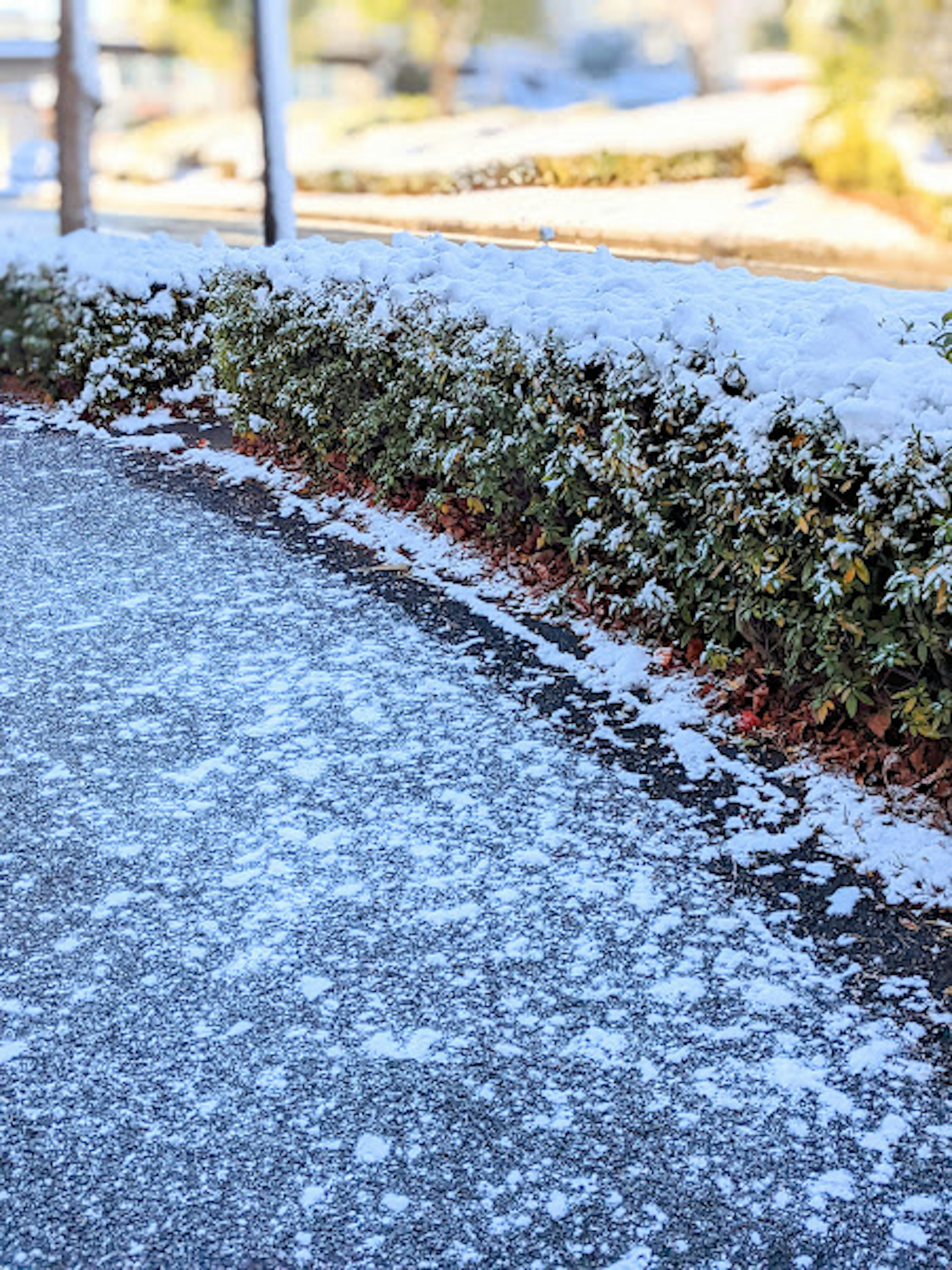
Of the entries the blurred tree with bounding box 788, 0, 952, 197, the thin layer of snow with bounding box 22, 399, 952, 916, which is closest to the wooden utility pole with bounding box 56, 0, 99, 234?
the thin layer of snow with bounding box 22, 399, 952, 916

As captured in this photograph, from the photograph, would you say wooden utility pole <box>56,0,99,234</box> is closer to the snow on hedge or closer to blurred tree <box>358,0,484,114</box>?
the snow on hedge

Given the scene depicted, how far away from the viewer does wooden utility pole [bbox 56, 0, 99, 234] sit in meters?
12.5

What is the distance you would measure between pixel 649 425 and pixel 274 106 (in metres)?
9.14

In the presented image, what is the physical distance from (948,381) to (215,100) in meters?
49.8

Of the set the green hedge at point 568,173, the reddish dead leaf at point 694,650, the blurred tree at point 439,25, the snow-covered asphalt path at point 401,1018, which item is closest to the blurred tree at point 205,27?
the blurred tree at point 439,25

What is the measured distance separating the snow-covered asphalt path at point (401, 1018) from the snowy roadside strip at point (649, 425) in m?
0.51

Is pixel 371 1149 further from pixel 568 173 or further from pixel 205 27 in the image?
pixel 205 27

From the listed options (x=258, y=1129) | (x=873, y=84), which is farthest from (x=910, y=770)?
(x=873, y=84)

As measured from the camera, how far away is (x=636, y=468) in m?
5.07

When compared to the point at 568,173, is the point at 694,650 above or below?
below

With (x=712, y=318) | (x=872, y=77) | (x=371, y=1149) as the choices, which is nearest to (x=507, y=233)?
(x=872, y=77)

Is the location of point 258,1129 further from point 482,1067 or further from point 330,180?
point 330,180

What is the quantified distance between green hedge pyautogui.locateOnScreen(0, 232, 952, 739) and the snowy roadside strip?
0.05 feet

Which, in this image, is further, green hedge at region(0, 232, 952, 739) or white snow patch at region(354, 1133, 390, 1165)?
green hedge at region(0, 232, 952, 739)
